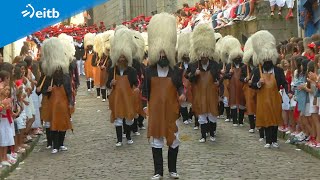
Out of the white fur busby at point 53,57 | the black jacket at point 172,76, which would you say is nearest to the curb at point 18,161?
the white fur busby at point 53,57

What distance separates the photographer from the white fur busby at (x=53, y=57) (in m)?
13.0

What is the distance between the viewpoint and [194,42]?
14.4 meters

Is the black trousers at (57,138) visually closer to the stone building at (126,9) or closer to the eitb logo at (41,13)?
the eitb logo at (41,13)

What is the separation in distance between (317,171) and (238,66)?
19.9ft

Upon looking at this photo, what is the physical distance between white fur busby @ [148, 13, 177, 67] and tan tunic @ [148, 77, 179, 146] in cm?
29

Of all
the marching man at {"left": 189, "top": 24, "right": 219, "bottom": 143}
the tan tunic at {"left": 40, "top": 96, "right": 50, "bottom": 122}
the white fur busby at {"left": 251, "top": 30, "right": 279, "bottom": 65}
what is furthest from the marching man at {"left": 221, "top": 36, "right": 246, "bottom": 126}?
the tan tunic at {"left": 40, "top": 96, "right": 50, "bottom": 122}

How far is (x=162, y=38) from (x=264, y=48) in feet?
10.7

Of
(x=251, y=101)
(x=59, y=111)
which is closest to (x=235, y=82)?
(x=251, y=101)

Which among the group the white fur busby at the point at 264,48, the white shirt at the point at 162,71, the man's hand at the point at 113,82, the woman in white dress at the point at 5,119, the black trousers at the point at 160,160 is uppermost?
the white fur busby at the point at 264,48

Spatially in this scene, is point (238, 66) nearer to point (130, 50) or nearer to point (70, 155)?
point (130, 50)

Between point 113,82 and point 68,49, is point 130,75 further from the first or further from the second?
point 68,49

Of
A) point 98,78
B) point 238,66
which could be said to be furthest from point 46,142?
point 98,78

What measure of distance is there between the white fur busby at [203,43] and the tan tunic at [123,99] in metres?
1.50

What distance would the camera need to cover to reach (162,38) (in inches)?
404
